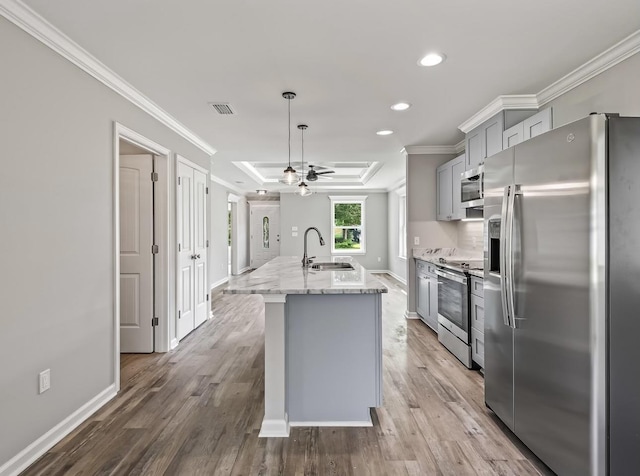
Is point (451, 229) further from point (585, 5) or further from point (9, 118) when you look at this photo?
point (9, 118)

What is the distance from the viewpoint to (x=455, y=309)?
11.9ft

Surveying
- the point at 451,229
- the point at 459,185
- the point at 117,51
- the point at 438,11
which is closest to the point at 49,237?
the point at 117,51

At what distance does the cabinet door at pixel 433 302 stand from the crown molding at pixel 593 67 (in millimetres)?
2192

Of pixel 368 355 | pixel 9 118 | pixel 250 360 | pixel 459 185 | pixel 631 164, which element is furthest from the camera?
pixel 459 185

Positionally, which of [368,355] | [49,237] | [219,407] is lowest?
[219,407]

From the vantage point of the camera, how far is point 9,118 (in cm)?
189

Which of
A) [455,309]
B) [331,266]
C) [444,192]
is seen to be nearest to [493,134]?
[444,192]

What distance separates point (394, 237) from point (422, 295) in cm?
457

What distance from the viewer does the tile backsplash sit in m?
4.48

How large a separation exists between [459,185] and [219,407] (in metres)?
3.53

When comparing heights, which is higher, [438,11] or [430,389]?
[438,11]

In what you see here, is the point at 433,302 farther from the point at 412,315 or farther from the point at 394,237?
the point at 394,237

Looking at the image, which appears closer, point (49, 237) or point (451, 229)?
point (49, 237)

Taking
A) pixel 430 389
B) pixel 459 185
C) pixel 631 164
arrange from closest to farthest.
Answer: pixel 631 164 → pixel 430 389 → pixel 459 185
